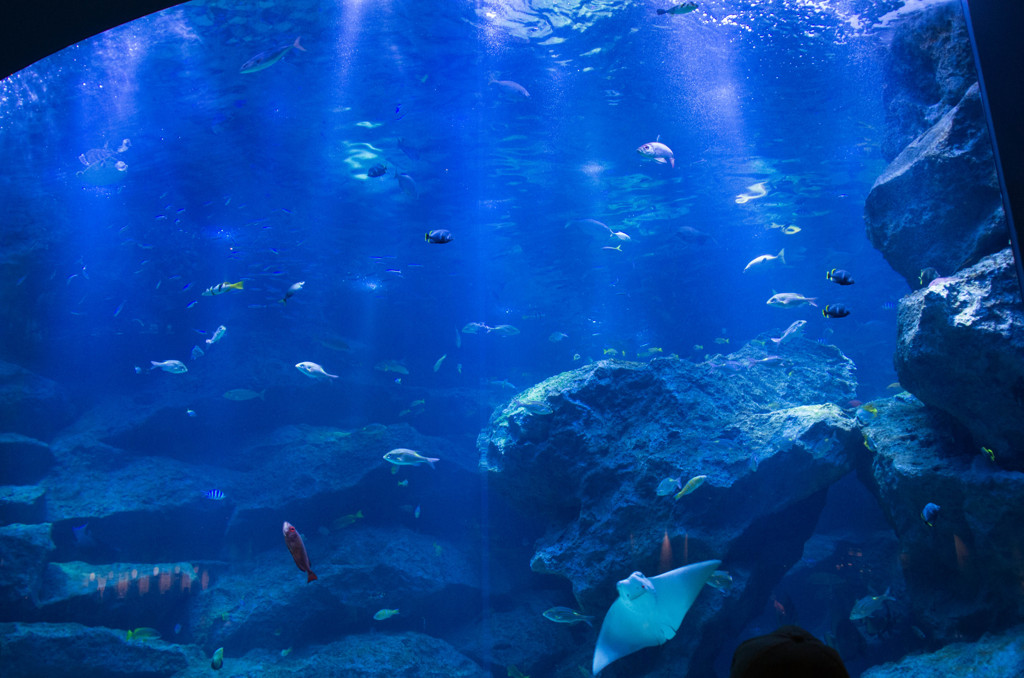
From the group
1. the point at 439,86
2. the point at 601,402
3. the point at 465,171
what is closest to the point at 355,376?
the point at 465,171

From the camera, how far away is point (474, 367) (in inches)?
881

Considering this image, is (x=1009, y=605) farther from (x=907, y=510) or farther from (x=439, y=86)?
(x=439, y=86)

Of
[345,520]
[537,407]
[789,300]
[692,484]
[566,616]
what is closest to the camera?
[692,484]

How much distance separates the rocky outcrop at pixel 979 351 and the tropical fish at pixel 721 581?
3.06m

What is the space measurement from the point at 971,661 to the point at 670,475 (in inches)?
130

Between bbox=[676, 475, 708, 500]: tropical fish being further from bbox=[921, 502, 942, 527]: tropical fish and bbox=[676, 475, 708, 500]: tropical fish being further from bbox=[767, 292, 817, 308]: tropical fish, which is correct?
bbox=[767, 292, 817, 308]: tropical fish

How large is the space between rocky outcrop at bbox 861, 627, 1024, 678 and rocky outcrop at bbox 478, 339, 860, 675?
1.80m

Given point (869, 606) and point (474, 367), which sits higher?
point (869, 606)

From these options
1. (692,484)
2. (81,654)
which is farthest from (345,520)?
(692,484)

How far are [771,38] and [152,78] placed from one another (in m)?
15.3

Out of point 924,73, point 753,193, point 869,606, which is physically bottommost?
point 869,606

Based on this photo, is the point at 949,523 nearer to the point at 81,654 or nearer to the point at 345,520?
the point at 345,520

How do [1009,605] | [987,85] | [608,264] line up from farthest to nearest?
[608,264] → [1009,605] → [987,85]

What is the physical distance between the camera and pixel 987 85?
248 cm
